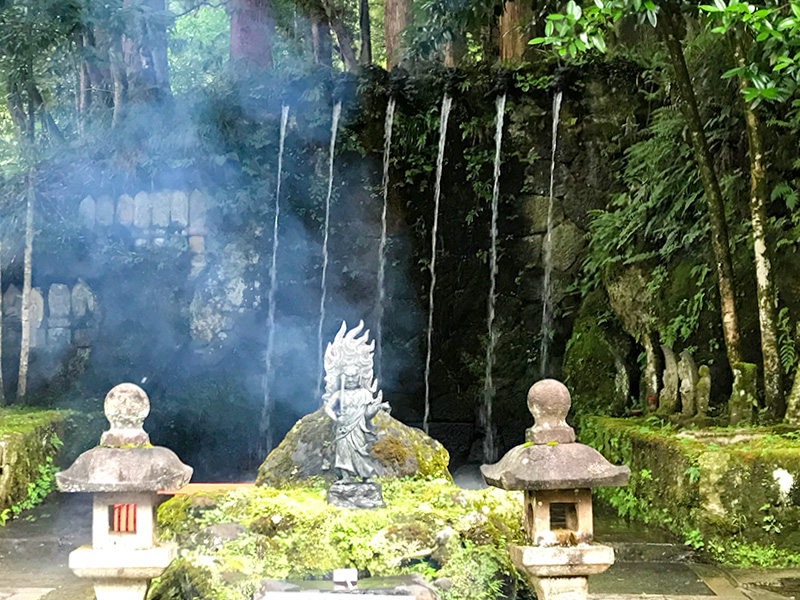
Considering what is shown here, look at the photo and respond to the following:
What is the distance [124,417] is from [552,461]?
2.55 metres

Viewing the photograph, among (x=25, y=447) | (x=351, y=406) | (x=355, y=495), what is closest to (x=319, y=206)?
(x=25, y=447)

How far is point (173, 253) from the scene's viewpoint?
1274 cm

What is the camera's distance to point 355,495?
5789 millimetres

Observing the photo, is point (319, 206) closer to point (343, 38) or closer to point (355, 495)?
point (343, 38)

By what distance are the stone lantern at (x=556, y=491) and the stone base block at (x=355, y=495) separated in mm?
1152

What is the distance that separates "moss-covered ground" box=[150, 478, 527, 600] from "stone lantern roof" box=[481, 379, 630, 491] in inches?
28.2

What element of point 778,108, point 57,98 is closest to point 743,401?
point 778,108

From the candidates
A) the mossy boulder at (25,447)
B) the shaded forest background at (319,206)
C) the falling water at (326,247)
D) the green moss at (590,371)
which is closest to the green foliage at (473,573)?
the mossy boulder at (25,447)

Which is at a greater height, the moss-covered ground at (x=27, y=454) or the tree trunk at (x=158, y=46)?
the tree trunk at (x=158, y=46)

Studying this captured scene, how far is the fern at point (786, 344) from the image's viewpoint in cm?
837

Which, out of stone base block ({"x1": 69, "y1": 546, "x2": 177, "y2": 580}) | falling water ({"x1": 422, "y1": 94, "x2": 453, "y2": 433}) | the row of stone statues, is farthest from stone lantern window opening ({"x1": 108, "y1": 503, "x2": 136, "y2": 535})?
falling water ({"x1": 422, "y1": 94, "x2": 453, "y2": 433})

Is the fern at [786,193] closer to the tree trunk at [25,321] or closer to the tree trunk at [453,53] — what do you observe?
the tree trunk at [453,53]

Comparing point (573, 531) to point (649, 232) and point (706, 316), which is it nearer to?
point (706, 316)

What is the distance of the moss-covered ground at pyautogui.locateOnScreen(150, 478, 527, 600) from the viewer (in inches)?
204
